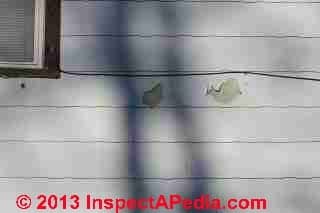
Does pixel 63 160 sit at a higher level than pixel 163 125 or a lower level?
lower

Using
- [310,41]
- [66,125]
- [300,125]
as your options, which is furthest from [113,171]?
[310,41]

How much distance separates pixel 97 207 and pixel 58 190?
216 mm

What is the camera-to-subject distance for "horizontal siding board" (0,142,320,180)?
9.32 feet

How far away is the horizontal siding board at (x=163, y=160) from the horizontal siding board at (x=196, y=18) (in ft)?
1.94

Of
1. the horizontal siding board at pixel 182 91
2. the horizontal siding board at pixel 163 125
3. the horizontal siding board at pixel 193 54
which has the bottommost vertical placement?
the horizontal siding board at pixel 163 125

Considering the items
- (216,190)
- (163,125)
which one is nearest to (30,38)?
(163,125)

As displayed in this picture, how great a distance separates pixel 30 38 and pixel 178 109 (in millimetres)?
846

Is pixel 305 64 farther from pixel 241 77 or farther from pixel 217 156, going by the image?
pixel 217 156

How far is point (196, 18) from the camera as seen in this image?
287 cm

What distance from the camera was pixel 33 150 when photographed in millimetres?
2840

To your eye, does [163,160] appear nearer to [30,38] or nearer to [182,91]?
[182,91]

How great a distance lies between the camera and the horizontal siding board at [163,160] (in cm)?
284

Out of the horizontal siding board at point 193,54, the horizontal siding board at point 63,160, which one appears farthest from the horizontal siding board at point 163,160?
the horizontal siding board at point 193,54

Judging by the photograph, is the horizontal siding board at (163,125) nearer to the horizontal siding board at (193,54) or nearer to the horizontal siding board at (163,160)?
the horizontal siding board at (163,160)
